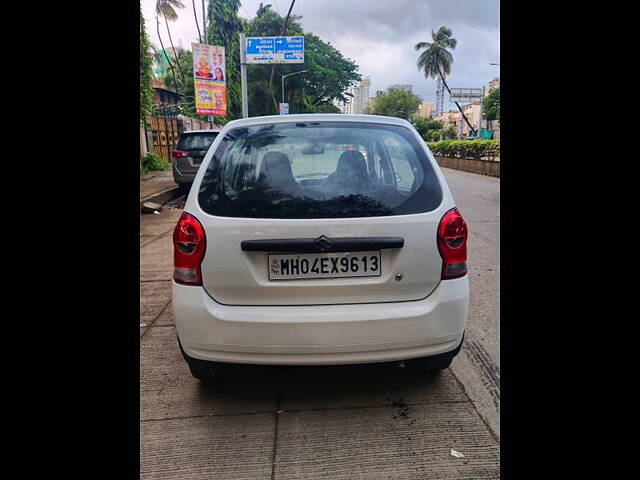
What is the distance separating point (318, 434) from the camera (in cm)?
227

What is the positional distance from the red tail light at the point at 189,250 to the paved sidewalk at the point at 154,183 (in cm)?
812

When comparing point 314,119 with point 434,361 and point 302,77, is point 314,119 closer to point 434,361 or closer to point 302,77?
point 434,361

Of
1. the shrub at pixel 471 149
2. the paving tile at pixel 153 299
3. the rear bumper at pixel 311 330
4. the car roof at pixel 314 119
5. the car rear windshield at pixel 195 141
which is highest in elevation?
the shrub at pixel 471 149

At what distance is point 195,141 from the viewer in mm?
11430

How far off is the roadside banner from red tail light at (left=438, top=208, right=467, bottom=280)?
17.6m

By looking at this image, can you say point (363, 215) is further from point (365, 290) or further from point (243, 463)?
point (243, 463)

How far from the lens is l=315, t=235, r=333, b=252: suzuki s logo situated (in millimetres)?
2129

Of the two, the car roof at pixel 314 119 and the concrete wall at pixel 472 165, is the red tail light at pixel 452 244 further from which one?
the concrete wall at pixel 472 165

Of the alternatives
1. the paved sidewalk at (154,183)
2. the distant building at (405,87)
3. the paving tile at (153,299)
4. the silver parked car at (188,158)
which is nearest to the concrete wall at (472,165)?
the silver parked car at (188,158)

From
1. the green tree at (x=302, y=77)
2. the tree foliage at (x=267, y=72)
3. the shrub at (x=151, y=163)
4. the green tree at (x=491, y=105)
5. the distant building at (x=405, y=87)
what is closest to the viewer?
the shrub at (x=151, y=163)

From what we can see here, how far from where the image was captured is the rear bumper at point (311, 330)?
212 cm

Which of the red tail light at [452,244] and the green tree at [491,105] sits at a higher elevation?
the green tree at [491,105]
